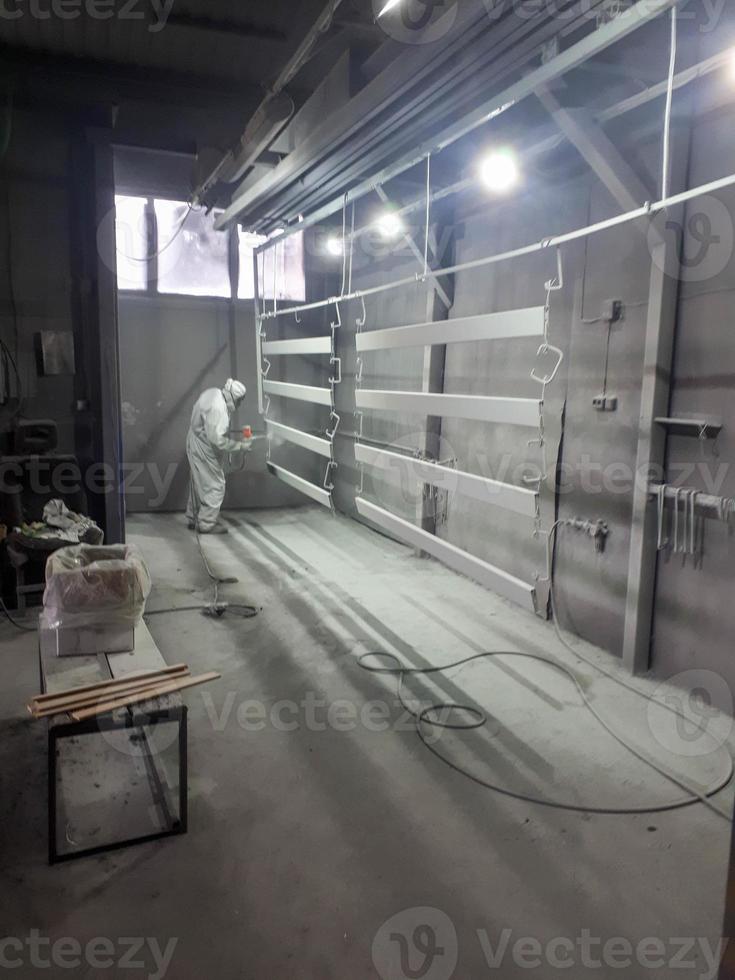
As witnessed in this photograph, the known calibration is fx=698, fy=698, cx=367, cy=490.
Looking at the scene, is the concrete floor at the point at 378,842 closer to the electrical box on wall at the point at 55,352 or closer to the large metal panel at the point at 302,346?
the electrical box on wall at the point at 55,352

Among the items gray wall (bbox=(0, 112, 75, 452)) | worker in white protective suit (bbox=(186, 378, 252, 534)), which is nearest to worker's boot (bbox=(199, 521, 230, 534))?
worker in white protective suit (bbox=(186, 378, 252, 534))

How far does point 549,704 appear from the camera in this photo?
302 centimetres

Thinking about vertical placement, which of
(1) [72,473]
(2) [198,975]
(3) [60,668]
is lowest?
(2) [198,975]

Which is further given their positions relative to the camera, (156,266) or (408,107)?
(156,266)

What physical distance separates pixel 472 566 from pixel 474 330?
3.49 feet

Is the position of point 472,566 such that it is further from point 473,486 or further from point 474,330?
point 474,330

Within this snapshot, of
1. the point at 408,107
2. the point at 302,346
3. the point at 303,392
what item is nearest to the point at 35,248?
the point at 302,346

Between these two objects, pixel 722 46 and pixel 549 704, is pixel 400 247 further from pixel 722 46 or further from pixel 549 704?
pixel 549 704

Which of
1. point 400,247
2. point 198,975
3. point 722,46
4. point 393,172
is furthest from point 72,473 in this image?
point 722,46

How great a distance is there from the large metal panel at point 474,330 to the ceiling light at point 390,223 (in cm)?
94

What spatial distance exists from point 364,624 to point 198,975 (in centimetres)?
235

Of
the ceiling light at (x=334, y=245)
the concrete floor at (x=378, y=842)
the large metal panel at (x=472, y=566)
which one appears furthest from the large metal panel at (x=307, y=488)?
the ceiling light at (x=334, y=245)

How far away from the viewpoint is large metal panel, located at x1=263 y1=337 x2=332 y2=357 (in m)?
4.78

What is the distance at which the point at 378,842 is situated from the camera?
6.98 ft
